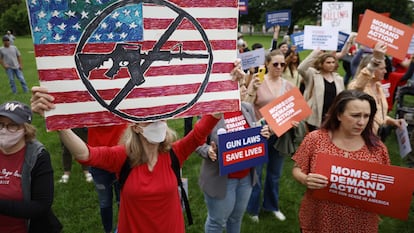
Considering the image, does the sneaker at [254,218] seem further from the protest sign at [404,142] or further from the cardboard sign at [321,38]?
the cardboard sign at [321,38]

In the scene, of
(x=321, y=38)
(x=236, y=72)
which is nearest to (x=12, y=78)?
(x=321, y=38)

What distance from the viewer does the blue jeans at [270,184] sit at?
4.30 m

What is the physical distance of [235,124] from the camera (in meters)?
3.28

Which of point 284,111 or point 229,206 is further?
point 284,111

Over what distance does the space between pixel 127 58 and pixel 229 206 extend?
1.83 m

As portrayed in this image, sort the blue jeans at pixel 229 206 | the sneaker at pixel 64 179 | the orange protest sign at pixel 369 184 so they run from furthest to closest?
the sneaker at pixel 64 179 < the blue jeans at pixel 229 206 < the orange protest sign at pixel 369 184

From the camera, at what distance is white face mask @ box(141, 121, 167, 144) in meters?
2.30

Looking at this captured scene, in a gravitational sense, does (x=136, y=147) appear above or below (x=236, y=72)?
below

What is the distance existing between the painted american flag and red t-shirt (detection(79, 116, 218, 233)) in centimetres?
33

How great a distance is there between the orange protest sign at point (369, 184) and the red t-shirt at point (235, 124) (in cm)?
97

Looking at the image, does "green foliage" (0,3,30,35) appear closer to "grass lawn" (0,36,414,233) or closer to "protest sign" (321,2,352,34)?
"protest sign" (321,2,352,34)

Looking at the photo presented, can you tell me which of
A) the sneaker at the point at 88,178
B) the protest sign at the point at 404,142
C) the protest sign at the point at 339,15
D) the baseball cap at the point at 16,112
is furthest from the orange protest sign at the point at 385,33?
the sneaker at the point at 88,178

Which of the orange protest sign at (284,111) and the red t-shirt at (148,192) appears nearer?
the red t-shirt at (148,192)

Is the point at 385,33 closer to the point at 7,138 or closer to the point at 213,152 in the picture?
the point at 213,152
